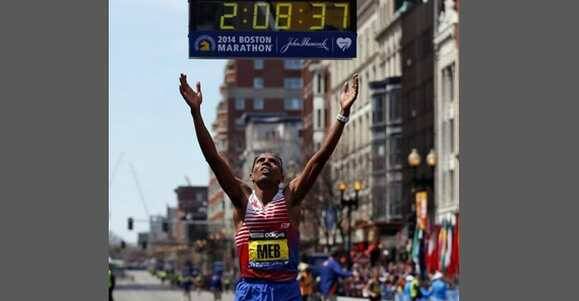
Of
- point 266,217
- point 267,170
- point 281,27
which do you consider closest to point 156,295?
point 281,27

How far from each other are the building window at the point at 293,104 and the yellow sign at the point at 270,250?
176 metres

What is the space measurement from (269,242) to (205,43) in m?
17.0

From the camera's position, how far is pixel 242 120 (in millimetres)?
186250

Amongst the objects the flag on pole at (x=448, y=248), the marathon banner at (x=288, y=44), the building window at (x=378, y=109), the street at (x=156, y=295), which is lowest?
the street at (x=156, y=295)

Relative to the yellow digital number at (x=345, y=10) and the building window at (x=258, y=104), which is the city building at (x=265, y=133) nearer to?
the building window at (x=258, y=104)

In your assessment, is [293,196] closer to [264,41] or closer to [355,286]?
[264,41]

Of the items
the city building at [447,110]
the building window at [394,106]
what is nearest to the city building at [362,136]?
the building window at [394,106]

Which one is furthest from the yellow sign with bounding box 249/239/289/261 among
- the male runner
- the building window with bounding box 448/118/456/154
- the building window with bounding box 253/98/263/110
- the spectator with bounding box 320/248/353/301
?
the building window with bounding box 253/98/263/110

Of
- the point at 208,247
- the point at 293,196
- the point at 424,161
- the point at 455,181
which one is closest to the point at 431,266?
the point at 455,181

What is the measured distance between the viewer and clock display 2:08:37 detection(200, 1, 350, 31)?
30.0 metres

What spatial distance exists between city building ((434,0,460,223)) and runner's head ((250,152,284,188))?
6062cm

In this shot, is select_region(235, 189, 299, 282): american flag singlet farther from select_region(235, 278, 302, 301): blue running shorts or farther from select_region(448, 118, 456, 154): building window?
select_region(448, 118, 456, 154): building window

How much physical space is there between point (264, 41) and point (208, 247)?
129159 mm

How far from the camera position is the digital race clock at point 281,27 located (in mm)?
30062
